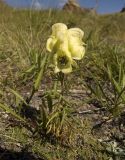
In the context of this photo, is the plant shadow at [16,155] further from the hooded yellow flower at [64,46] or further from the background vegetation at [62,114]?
the hooded yellow flower at [64,46]

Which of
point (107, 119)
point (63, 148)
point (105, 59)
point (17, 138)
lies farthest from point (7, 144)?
point (105, 59)

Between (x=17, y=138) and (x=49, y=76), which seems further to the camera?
(x=49, y=76)

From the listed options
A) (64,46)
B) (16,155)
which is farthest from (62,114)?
(64,46)

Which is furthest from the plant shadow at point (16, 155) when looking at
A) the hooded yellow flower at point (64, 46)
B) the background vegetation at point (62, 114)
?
the hooded yellow flower at point (64, 46)

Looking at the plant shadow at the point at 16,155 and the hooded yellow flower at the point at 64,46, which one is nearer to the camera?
the hooded yellow flower at the point at 64,46

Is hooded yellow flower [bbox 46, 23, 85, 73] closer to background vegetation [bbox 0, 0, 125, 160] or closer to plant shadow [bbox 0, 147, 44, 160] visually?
background vegetation [bbox 0, 0, 125, 160]

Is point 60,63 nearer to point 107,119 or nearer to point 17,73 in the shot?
point 107,119

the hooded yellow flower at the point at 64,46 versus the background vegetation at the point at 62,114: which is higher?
the hooded yellow flower at the point at 64,46

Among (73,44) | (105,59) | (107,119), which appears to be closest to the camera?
(73,44)
